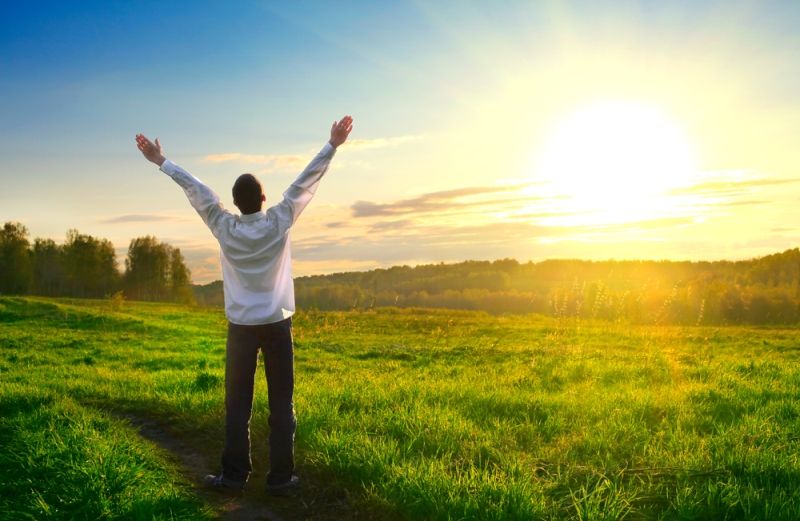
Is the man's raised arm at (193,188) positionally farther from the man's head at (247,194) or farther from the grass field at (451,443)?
the grass field at (451,443)

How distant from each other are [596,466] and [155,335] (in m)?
23.1

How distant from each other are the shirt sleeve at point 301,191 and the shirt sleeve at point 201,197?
0.55 metres

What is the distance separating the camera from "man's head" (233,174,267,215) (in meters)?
5.89

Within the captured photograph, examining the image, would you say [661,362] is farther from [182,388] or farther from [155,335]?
[155,335]

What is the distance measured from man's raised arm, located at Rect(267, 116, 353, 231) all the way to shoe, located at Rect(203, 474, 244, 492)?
8.93 ft

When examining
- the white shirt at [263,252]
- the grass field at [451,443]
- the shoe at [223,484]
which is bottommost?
the shoe at [223,484]


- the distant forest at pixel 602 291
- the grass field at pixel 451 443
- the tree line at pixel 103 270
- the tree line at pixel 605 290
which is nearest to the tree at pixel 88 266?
the tree line at pixel 103 270

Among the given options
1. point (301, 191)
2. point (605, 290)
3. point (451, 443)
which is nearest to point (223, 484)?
point (451, 443)

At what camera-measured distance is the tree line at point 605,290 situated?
22.6 meters

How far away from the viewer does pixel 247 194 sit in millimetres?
5891

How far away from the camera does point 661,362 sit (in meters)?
13.6

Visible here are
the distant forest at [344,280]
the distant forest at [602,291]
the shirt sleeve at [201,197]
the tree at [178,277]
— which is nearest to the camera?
the shirt sleeve at [201,197]

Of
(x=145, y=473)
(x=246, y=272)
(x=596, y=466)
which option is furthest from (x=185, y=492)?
(x=596, y=466)

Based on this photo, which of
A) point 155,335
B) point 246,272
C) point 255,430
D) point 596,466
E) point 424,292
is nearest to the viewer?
point 246,272
